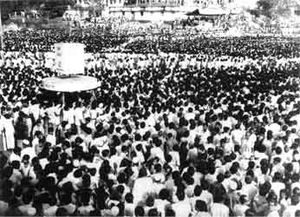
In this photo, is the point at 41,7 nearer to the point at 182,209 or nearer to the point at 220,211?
the point at 182,209

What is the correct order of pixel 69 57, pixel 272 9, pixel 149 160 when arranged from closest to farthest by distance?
pixel 149 160, pixel 69 57, pixel 272 9

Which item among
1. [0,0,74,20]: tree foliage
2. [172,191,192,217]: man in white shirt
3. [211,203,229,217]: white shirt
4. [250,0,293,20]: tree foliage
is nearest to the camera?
[211,203,229,217]: white shirt

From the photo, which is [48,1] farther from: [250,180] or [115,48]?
[250,180]

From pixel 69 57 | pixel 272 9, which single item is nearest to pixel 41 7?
pixel 272 9

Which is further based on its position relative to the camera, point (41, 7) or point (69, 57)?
point (41, 7)

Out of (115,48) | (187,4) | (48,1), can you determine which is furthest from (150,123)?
(187,4)

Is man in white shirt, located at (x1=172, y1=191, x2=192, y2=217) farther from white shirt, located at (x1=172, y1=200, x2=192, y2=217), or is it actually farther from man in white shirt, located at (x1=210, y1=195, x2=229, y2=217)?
man in white shirt, located at (x1=210, y1=195, x2=229, y2=217)

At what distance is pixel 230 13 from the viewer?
63.5 m

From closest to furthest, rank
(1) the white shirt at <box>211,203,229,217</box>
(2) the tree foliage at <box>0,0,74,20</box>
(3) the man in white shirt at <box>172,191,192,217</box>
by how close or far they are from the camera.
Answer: (1) the white shirt at <box>211,203,229,217</box> → (3) the man in white shirt at <box>172,191,192,217</box> → (2) the tree foliage at <box>0,0,74,20</box>

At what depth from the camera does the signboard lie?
46.0 feet

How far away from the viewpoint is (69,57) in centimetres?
1414

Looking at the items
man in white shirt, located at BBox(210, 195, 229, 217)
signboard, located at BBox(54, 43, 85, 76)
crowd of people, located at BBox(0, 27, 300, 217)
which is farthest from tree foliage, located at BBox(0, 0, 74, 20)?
man in white shirt, located at BBox(210, 195, 229, 217)

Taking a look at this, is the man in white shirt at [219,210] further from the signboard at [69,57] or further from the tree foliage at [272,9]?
the tree foliage at [272,9]

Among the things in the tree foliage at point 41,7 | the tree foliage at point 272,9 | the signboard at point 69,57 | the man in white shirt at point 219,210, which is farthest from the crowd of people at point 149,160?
the tree foliage at point 272,9
